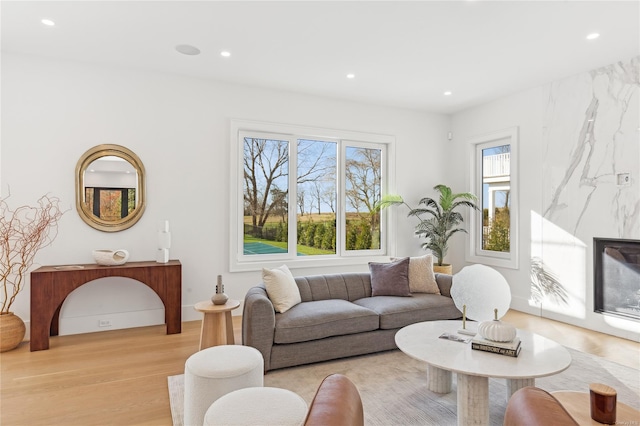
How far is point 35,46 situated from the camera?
3682 mm

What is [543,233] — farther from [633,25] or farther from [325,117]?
[325,117]

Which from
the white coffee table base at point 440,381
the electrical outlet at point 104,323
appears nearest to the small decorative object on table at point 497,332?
the white coffee table base at point 440,381

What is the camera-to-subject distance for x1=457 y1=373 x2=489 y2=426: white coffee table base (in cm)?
204

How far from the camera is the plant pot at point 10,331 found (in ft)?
11.1

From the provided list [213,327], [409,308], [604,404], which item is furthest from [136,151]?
[604,404]

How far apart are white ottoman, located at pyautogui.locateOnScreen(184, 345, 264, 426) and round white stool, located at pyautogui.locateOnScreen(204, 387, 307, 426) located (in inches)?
12.9

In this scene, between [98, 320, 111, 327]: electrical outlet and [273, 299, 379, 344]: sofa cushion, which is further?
[98, 320, 111, 327]: electrical outlet

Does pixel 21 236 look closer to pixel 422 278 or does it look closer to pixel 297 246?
pixel 297 246

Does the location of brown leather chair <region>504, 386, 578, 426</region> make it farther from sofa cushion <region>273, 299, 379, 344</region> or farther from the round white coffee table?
A: sofa cushion <region>273, 299, 379, 344</region>

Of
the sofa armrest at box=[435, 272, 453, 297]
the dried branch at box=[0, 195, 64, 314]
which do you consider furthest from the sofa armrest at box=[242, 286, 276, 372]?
the dried branch at box=[0, 195, 64, 314]

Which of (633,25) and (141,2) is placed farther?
(633,25)

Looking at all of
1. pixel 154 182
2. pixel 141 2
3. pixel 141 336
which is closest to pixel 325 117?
pixel 154 182

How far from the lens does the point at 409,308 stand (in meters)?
3.46

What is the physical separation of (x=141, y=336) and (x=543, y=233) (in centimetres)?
493
